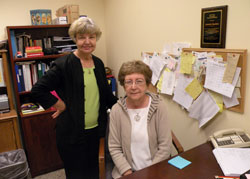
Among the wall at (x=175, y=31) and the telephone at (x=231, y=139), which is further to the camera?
the wall at (x=175, y=31)

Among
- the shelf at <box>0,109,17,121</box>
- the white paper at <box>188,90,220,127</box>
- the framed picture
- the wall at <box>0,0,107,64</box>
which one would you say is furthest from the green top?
the wall at <box>0,0,107,64</box>

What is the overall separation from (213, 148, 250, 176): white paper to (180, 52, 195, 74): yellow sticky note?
70cm

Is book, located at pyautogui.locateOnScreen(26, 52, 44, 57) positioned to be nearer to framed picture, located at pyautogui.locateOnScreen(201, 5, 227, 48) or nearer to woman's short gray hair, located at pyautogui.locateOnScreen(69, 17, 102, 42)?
woman's short gray hair, located at pyautogui.locateOnScreen(69, 17, 102, 42)

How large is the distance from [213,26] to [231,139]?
0.79 metres

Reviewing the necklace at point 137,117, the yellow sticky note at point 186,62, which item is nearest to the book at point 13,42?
the necklace at point 137,117

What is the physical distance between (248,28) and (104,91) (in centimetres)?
111

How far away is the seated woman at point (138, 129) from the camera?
59.8 inches

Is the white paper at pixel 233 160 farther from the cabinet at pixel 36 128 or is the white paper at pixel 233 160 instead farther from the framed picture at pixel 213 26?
the cabinet at pixel 36 128

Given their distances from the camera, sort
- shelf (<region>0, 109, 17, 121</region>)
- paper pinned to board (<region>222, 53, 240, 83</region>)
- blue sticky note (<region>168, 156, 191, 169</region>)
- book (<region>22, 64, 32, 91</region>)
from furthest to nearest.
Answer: book (<region>22, 64, 32, 91</region>) → shelf (<region>0, 109, 17, 121</region>) → paper pinned to board (<region>222, 53, 240, 83</region>) → blue sticky note (<region>168, 156, 191, 169</region>)

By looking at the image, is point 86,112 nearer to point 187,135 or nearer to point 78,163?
point 78,163

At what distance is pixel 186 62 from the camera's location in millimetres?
1858

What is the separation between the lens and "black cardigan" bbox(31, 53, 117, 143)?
5.68 ft

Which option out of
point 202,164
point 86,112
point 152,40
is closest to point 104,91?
point 86,112

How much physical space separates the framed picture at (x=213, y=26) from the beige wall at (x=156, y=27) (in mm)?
37
